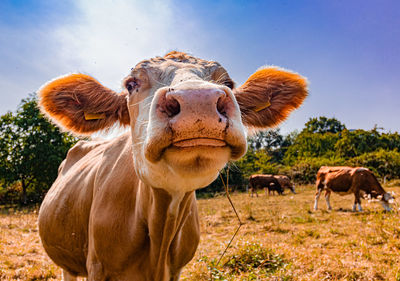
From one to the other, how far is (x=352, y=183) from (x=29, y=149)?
2347 centimetres

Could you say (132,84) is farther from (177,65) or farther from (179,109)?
(179,109)

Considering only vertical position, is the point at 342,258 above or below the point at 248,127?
below

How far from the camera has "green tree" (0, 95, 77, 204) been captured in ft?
74.2

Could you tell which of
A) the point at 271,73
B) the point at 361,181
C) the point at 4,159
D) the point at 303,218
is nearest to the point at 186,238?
the point at 271,73

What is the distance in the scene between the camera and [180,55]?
2.19 meters

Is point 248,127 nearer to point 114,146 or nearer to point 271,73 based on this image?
point 271,73

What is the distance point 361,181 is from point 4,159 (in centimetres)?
2594

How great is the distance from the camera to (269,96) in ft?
8.20

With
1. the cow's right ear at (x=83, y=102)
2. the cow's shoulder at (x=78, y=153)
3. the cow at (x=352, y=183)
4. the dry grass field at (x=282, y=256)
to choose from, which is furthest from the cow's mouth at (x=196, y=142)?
the cow at (x=352, y=183)

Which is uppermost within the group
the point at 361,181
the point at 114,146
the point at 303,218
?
the point at 114,146

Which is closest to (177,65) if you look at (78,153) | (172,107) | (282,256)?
(172,107)

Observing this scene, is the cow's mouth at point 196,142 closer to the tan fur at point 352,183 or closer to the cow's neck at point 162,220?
the cow's neck at point 162,220

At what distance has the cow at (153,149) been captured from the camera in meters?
1.27

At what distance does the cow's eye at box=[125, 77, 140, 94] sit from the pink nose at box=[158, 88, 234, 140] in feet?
2.86
